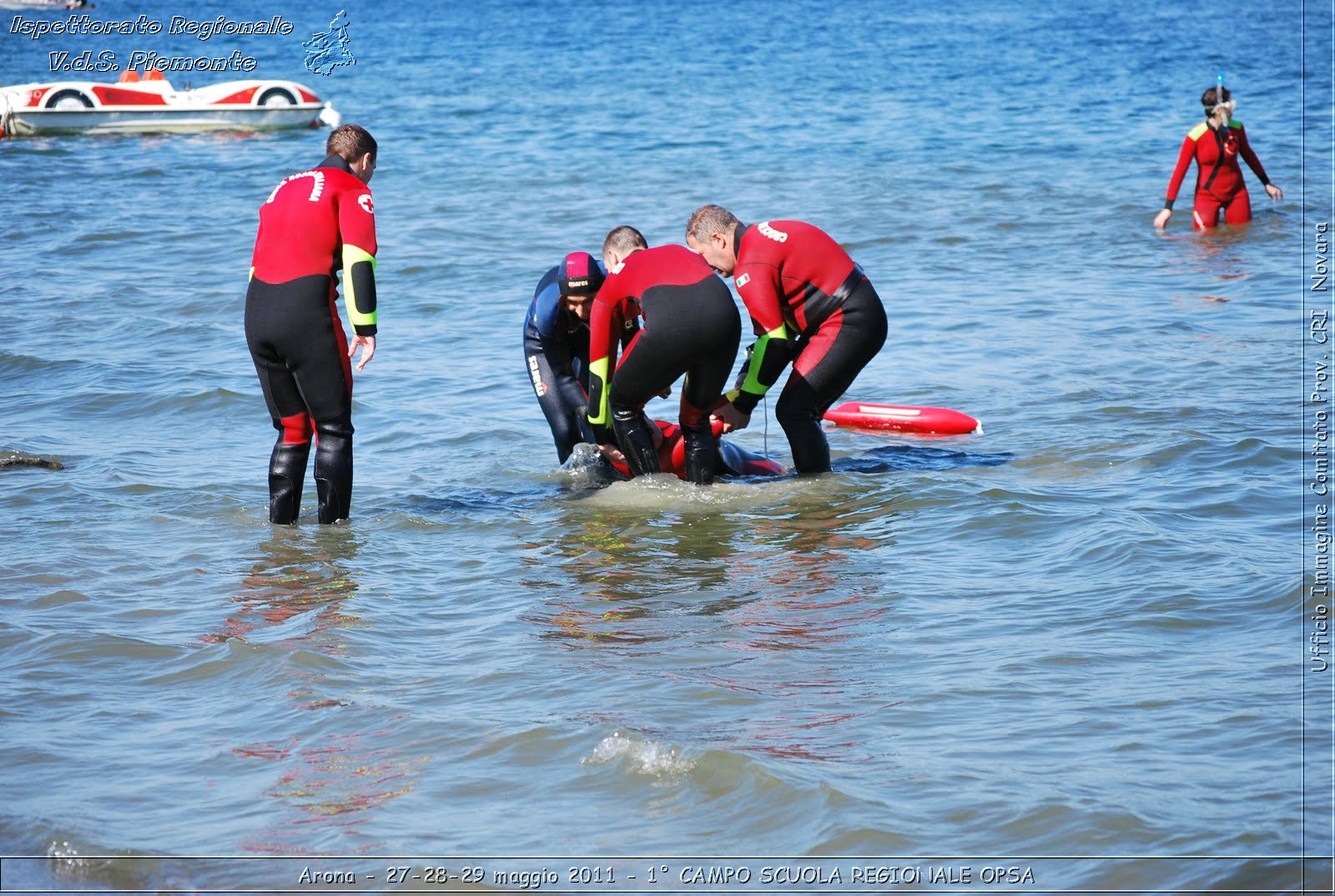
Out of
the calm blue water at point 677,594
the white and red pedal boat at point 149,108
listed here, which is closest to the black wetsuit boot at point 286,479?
the calm blue water at point 677,594

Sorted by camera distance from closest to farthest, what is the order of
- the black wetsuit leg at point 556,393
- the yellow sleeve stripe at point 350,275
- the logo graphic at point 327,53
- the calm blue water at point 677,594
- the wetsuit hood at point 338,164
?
the calm blue water at point 677,594, the yellow sleeve stripe at point 350,275, the wetsuit hood at point 338,164, the black wetsuit leg at point 556,393, the logo graphic at point 327,53

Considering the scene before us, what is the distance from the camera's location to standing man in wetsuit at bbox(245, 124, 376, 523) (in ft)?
19.2

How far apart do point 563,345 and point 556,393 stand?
0.28 meters

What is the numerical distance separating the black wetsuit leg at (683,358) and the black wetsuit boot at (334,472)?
4.58ft

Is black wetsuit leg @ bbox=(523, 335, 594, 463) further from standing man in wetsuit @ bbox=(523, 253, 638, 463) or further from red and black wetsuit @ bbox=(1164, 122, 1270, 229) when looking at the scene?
red and black wetsuit @ bbox=(1164, 122, 1270, 229)

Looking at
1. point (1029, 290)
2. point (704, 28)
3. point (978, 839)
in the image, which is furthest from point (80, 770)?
point (704, 28)

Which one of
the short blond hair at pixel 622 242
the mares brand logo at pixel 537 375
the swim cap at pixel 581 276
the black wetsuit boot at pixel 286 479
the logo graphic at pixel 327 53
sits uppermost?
the logo graphic at pixel 327 53

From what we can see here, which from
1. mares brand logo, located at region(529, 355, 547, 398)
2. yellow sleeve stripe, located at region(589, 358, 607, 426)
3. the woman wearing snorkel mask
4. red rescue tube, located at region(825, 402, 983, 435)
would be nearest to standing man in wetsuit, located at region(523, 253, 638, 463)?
mares brand logo, located at region(529, 355, 547, 398)

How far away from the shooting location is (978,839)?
356 cm

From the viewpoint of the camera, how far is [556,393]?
7.46m

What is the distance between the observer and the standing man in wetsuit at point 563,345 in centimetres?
706

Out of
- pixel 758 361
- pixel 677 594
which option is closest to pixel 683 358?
pixel 758 361
